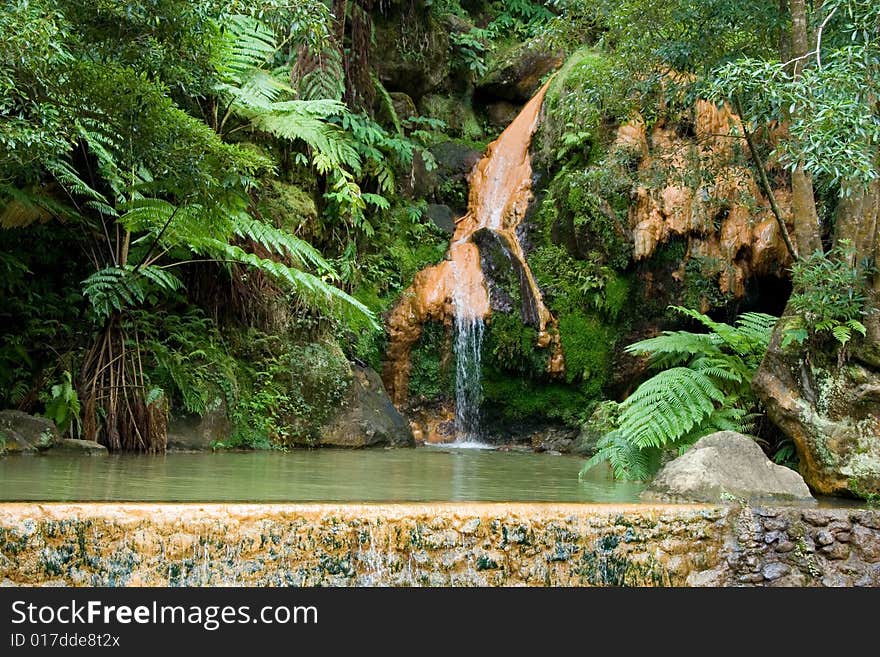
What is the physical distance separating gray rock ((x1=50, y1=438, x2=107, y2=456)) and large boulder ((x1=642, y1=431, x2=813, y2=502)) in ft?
14.2

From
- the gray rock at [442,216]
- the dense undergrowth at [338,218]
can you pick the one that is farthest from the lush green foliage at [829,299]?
the gray rock at [442,216]

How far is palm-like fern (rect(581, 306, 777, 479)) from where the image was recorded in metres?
6.53

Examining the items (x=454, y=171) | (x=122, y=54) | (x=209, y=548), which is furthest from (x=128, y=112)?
(x=454, y=171)

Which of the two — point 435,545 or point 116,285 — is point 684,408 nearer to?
point 435,545

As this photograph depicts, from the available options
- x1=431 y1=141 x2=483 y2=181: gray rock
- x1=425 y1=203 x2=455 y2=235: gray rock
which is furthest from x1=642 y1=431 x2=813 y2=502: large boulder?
x1=431 y1=141 x2=483 y2=181: gray rock

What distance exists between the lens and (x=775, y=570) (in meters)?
4.62

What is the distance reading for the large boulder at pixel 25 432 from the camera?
22.2ft

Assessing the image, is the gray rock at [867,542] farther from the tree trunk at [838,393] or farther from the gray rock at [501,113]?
the gray rock at [501,113]

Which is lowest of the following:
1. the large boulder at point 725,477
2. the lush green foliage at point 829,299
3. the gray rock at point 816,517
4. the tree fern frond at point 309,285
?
the gray rock at point 816,517

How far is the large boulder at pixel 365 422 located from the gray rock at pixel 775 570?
5136mm

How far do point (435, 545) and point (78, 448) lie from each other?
3962mm

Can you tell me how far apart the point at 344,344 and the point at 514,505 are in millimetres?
6079

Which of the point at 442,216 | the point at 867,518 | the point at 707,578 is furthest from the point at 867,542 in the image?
the point at 442,216

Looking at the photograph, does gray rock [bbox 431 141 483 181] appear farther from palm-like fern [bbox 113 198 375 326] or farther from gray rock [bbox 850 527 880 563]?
gray rock [bbox 850 527 880 563]
